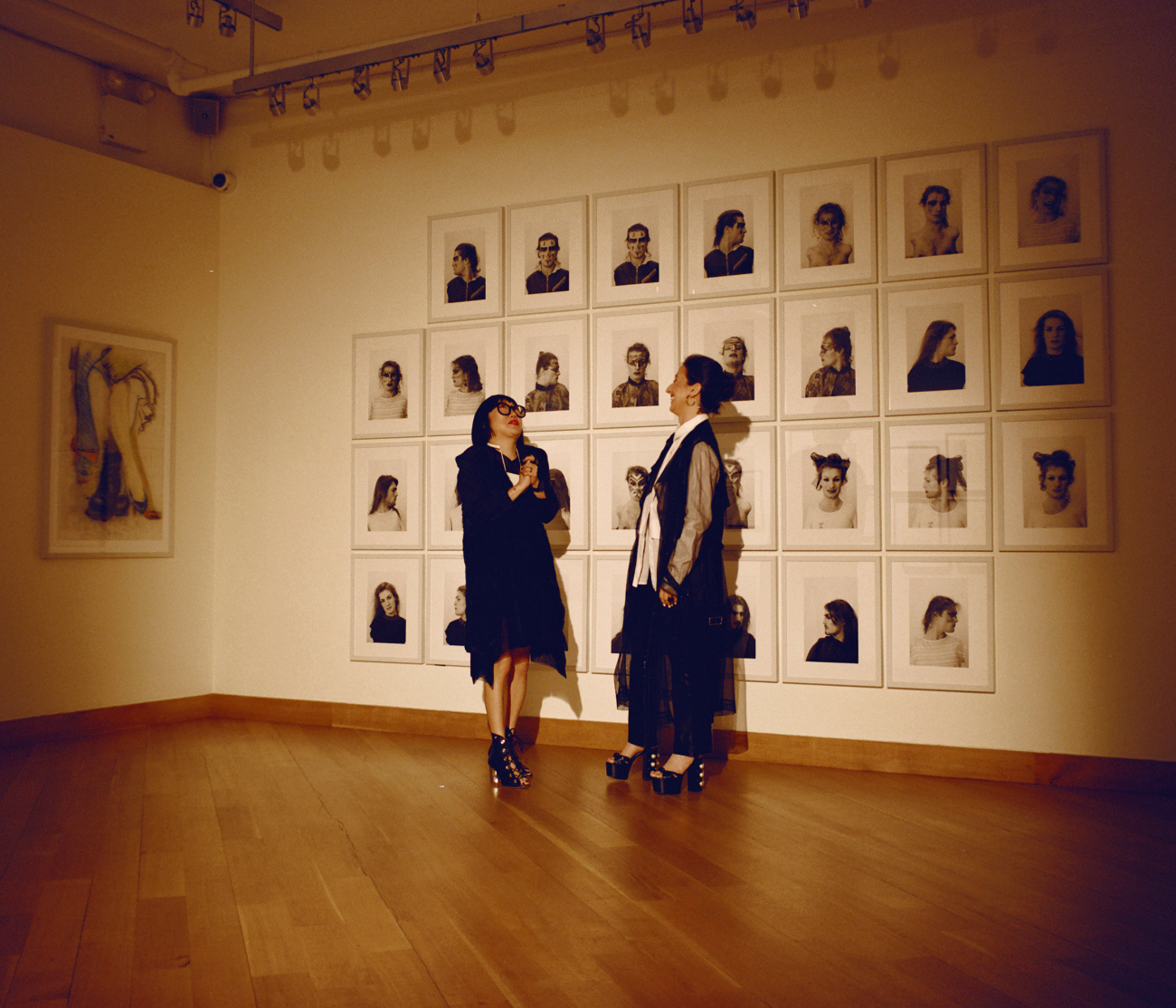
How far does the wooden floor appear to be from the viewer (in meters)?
2.19

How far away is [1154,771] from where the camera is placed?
412cm

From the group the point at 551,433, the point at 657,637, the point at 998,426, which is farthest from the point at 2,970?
the point at 998,426

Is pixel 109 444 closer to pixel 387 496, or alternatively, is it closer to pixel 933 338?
pixel 387 496

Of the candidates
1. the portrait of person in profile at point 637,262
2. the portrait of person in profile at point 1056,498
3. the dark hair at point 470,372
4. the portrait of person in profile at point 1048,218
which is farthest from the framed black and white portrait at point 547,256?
the portrait of person in profile at point 1056,498

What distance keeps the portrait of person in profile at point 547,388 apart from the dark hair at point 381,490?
1.02m

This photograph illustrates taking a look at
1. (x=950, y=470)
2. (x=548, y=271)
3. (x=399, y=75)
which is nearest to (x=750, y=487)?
(x=950, y=470)

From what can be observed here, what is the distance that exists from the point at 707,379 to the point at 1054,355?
1694 mm

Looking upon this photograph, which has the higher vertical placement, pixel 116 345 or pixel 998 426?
pixel 116 345

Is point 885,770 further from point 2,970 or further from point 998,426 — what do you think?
point 2,970

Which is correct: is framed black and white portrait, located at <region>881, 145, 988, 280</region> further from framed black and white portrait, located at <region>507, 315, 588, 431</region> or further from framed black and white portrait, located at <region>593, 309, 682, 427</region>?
framed black and white portrait, located at <region>507, 315, 588, 431</region>

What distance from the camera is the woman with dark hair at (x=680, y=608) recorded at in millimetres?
4031

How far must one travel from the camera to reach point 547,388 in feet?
17.4

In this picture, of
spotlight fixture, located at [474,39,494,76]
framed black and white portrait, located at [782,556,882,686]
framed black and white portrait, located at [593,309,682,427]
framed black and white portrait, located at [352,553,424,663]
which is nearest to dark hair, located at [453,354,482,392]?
framed black and white portrait, located at [593,309,682,427]

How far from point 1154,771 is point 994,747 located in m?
0.66
